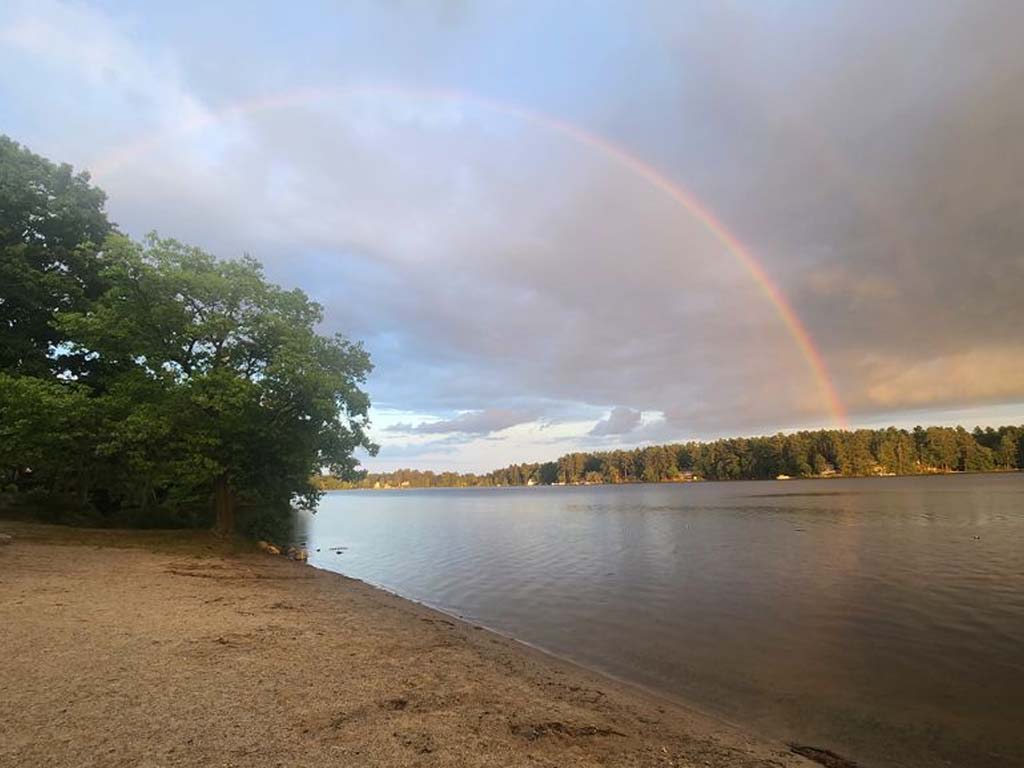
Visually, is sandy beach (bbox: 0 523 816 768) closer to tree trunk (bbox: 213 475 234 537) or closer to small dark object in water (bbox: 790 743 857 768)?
small dark object in water (bbox: 790 743 857 768)

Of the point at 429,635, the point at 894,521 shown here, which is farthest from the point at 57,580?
the point at 894,521

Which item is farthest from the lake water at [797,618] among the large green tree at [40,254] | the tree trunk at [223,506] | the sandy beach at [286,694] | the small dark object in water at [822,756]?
the large green tree at [40,254]

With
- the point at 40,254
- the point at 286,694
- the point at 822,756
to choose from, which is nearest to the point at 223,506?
the point at 40,254

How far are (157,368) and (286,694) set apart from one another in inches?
836

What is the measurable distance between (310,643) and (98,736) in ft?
15.9

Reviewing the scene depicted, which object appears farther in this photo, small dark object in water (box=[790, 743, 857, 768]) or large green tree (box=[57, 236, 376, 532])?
large green tree (box=[57, 236, 376, 532])

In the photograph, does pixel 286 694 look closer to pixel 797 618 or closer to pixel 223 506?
pixel 797 618

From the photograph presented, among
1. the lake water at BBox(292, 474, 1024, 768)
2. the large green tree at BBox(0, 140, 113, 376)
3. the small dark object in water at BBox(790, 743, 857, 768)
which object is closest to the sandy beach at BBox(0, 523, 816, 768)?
the small dark object in water at BBox(790, 743, 857, 768)

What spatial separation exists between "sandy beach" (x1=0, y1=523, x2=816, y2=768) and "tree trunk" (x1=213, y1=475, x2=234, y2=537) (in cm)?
1283

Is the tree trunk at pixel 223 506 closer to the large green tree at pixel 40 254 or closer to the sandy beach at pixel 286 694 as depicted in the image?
the large green tree at pixel 40 254

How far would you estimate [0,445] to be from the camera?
22078mm

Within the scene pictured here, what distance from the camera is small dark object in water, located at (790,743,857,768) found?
775 centimetres

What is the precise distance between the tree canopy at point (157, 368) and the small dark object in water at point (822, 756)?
63.9ft

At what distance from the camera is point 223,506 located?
Answer: 27.5 meters
